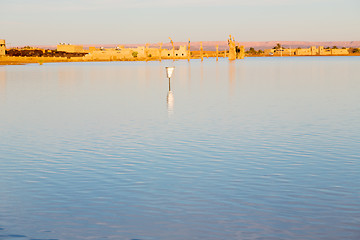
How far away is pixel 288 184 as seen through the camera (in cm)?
1734

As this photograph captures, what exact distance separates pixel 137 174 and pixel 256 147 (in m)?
7.55

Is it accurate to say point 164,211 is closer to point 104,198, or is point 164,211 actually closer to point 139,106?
point 104,198

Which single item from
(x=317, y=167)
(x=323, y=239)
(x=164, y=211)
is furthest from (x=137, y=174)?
(x=323, y=239)

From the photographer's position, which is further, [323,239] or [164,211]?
[164,211]

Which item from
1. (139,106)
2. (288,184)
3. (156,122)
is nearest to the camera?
(288,184)

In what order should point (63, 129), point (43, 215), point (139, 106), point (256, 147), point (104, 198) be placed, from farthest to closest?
point (139, 106)
point (63, 129)
point (256, 147)
point (104, 198)
point (43, 215)

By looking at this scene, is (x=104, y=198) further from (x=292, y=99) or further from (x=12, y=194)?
(x=292, y=99)

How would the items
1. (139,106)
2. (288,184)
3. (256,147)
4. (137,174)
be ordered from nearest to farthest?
(288,184) < (137,174) < (256,147) < (139,106)

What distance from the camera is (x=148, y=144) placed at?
26391mm

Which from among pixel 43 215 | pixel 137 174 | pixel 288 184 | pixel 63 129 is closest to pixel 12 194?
pixel 43 215

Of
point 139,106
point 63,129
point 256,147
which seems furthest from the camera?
point 139,106

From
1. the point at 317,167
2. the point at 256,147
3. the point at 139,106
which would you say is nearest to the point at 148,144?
the point at 256,147

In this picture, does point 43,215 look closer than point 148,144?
Yes

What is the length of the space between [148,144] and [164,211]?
12.1 meters
